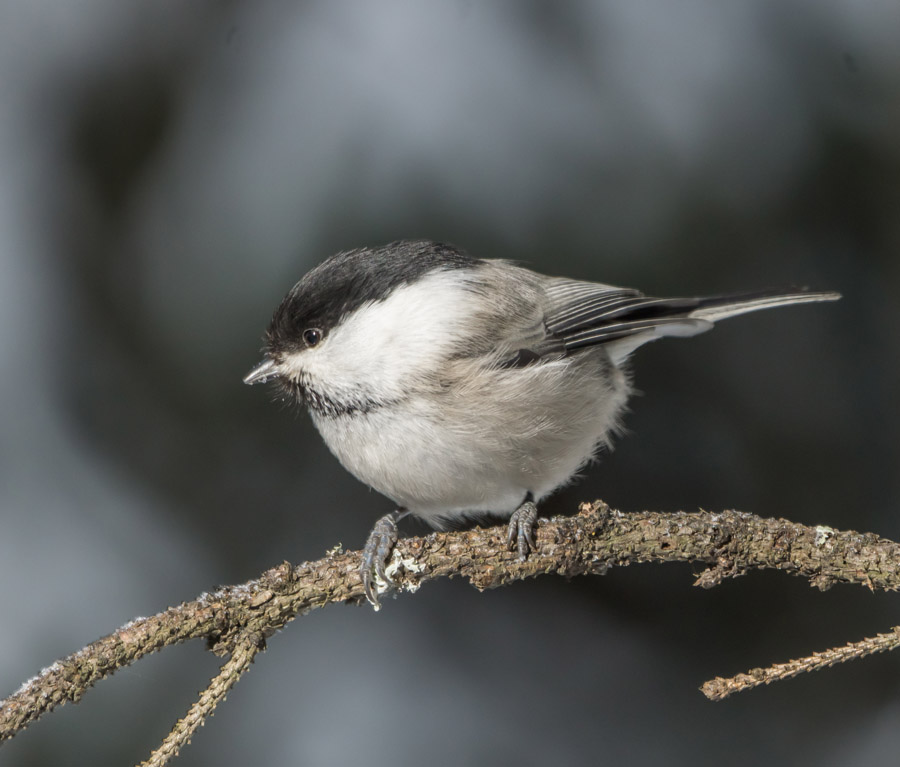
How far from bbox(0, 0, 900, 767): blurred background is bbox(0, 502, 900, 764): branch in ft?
2.71

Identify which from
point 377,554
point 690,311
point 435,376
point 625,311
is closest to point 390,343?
point 435,376

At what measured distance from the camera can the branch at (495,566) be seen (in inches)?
54.2

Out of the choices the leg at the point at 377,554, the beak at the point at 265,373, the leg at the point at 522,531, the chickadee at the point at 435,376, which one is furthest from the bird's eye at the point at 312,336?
the leg at the point at 522,531

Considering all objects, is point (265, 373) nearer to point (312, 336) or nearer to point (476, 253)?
point (312, 336)

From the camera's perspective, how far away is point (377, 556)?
178 centimetres

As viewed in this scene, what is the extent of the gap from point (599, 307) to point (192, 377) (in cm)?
125

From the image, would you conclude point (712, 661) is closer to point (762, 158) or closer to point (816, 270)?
point (816, 270)

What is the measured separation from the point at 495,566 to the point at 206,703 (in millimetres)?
614

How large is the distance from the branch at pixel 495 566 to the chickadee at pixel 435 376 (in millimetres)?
66

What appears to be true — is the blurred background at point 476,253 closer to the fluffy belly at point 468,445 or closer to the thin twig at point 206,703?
the fluffy belly at point 468,445

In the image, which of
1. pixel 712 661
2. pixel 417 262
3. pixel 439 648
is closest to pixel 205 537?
pixel 439 648

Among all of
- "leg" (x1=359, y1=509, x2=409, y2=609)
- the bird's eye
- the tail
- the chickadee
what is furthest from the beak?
the tail

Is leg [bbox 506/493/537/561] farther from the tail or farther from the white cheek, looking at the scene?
the tail

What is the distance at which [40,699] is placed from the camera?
1.25 metres
